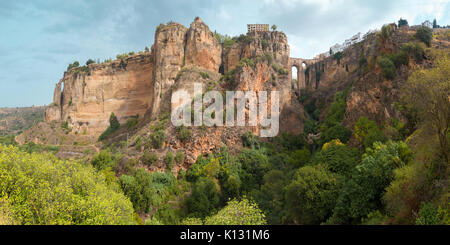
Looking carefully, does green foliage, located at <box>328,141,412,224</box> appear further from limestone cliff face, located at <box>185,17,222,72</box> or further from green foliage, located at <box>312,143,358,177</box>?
limestone cliff face, located at <box>185,17,222,72</box>

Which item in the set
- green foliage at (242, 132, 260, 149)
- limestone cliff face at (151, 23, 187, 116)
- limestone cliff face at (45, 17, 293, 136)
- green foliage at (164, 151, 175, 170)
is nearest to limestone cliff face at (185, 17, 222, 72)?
limestone cliff face at (45, 17, 293, 136)

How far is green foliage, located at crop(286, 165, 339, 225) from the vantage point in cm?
1794

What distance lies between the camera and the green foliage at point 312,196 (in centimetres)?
1794

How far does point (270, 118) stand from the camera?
40.2 m

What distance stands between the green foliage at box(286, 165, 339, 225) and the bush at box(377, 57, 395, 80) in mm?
12817

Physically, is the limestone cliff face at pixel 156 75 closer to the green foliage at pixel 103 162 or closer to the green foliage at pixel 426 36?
the green foliage at pixel 103 162

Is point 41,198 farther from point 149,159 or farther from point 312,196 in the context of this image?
point 149,159

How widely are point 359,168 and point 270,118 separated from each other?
24.5 meters

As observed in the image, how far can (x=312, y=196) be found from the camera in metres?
18.2

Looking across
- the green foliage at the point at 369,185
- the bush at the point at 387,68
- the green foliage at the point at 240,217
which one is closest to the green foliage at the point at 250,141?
the bush at the point at 387,68

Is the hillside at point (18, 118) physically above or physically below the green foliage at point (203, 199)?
above

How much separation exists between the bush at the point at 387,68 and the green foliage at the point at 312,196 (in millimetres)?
12817
